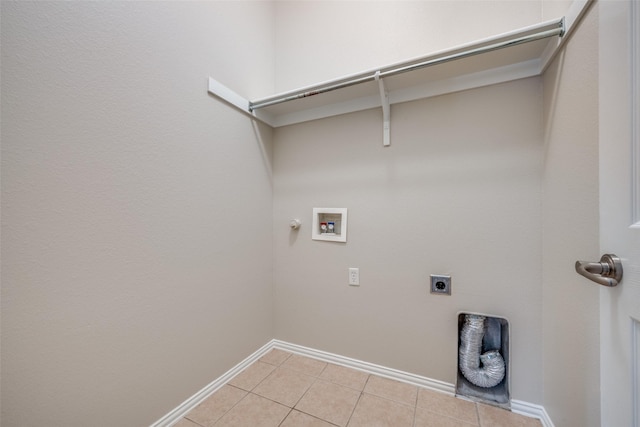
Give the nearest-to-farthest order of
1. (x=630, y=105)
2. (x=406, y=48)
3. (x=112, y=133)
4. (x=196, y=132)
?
1. (x=630, y=105)
2. (x=112, y=133)
3. (x=196, y=132)
4. (x=406, y=48)

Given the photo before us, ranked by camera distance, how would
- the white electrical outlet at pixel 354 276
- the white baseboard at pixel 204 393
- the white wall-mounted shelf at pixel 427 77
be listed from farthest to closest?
1. the white electrical outlet at pixel 354 276
2. the white baseboard at pixel 204 393
3. the white wall-mounted shelf at pixel 427 77

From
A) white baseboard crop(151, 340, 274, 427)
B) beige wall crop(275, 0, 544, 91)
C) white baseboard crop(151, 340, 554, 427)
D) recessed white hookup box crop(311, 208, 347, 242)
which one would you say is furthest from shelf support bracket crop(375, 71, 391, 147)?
white baseboard crop(151, 340, 274, 427)

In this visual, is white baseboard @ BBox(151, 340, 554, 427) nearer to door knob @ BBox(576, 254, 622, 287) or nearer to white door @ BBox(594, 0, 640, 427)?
white door @ BBox(594, 0, 640, 427)

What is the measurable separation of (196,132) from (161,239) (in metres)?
0.60

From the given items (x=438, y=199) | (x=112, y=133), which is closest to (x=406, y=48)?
(x=438, y=199)

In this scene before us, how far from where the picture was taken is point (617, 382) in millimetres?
585

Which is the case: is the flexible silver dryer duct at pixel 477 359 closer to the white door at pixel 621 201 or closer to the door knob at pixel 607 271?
the white door at pixel 621 201

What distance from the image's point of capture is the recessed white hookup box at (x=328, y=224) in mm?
1683

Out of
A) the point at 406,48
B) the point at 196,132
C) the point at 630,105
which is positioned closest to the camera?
the point at 630,105

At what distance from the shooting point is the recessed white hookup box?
66.2 inches

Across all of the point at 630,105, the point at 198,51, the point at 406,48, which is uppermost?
the point at 406,48

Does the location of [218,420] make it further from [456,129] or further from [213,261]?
[456,129]

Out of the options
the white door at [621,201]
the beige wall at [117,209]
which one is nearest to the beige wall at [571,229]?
the white door at [621,201]

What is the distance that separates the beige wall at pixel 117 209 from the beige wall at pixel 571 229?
1685mm
